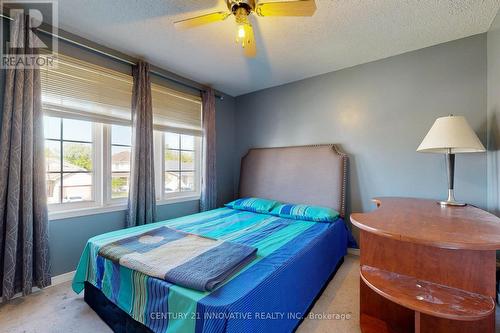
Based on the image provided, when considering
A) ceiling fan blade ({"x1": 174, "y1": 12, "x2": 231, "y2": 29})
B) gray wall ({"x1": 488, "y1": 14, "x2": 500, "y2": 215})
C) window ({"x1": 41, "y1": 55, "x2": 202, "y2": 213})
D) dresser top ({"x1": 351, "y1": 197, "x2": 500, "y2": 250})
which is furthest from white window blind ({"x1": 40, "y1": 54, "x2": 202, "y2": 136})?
gray wall ({"x1": 488, "y1": 14, "x2": 500, "y2": 215})

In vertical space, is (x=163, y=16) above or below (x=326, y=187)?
above

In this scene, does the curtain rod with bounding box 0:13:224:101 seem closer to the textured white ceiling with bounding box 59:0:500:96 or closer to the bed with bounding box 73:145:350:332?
the textured white ceiling with bounding box 59:0:500:96

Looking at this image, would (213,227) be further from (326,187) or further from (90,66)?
(90,66)

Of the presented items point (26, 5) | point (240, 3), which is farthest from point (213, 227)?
point (26, 5)

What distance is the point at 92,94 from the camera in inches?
89.0

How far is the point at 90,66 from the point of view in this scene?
224 centimetres

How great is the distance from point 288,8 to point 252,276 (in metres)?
1.72

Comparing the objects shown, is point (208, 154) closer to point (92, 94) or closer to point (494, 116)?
point (92, 94)

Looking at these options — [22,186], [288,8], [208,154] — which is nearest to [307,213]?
[208,154]

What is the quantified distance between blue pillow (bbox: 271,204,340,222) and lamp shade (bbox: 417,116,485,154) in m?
1.10

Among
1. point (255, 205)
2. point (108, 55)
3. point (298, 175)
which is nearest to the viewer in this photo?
point (108, 55)

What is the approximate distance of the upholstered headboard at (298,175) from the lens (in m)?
2.79

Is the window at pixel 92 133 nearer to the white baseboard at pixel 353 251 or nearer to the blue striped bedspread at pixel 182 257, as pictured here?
the blue striped bedspread at pixel 182 257

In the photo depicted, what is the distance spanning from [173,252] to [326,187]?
6.76ft
